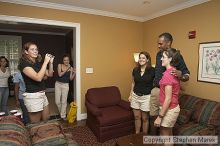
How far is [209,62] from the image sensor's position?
3.00 meters

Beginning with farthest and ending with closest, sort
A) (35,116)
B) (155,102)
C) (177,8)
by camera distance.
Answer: (177,8) < (155,102) < (35,116)

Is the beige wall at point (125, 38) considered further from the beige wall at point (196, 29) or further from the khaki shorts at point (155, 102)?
the khaki shorts at point (155, 102)

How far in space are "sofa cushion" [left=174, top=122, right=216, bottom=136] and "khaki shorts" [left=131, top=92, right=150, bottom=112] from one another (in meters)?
0.55

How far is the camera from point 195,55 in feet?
10.8

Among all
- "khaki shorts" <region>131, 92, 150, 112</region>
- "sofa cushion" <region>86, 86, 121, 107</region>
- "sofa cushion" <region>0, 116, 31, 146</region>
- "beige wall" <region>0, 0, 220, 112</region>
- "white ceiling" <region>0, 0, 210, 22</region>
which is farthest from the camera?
"sofa cushion" <region>86, 86, 121, 107</region>

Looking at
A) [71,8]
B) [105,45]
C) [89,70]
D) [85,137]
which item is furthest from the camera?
[105,45]

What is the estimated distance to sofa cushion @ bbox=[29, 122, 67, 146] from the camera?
1612 mm

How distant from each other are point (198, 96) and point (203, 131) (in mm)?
983

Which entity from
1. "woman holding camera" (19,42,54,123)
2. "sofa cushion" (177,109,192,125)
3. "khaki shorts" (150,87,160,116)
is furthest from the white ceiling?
"sofa cushion" (177,109,192,125)

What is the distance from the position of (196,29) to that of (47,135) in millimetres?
3127

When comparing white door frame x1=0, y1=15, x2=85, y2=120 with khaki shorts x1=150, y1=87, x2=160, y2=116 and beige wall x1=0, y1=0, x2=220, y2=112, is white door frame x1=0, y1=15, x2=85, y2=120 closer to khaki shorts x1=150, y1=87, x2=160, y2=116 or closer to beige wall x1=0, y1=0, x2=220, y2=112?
beige wall x1=0, y1=0, x2=220, y2=112

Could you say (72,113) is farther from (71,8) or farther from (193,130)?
(193,130)

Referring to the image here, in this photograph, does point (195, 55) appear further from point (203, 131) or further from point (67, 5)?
point (67, 5)

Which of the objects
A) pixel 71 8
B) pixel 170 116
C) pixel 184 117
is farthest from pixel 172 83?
pixel 71 8
